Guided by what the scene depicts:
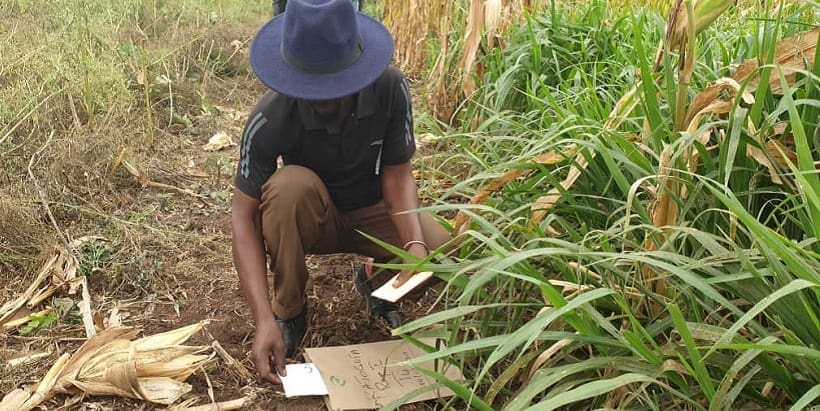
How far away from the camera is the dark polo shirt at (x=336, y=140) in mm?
2092

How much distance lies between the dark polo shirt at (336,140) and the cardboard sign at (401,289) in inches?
18.4

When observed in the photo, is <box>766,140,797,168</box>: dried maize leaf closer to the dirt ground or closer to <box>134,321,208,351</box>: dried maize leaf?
the dirt ground

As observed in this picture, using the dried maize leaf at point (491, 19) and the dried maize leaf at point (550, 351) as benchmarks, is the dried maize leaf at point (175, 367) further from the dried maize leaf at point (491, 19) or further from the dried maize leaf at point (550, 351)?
the dried maize leaf at point (491, 19)

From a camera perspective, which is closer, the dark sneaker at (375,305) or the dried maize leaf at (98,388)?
the dried maize leaf at (98,388)

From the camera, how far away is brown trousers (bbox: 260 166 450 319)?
6.86 feet

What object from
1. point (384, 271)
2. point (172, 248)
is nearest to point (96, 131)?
point (172, 248)

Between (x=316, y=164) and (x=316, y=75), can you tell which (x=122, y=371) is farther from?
(x=316, y=75)

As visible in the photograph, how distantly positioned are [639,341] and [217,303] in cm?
148

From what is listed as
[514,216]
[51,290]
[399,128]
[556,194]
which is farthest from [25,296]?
[556,194]

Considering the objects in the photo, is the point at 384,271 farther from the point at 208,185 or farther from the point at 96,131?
the point at 96,131

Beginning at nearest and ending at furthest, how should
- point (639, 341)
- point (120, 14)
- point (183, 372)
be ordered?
point (639, 341) < point (183, 372) < point (120, 14)

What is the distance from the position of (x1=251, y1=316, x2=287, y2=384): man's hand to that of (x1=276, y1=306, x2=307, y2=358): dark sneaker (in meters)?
0.25

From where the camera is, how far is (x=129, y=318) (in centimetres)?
237

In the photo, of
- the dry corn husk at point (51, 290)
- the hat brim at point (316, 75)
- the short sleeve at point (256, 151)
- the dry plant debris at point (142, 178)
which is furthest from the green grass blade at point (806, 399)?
the dry plant debris at point (142, 178)
